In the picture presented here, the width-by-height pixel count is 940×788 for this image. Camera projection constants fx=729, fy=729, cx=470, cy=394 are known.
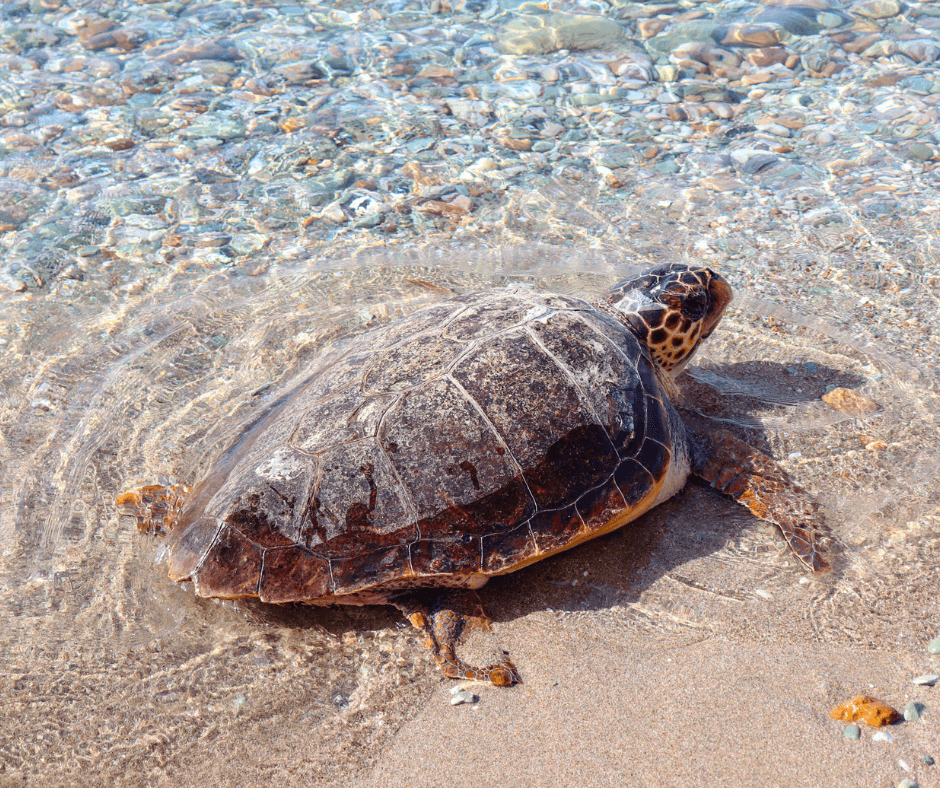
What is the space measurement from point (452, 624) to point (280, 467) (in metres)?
1.01

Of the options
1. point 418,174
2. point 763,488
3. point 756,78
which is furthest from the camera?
point 756,78

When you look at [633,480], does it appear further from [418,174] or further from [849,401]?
[418,174]

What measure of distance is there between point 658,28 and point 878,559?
6.84 m

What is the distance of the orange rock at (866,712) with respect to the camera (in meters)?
2.64

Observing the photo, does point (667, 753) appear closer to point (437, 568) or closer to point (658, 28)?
point (437, 568)

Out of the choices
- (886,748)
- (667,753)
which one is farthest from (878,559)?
(667,753)

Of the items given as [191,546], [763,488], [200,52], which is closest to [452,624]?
[191,546]

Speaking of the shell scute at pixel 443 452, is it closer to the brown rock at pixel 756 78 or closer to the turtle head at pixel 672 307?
the turtle head at pixel 672 307

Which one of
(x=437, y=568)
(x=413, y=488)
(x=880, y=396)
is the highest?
(x=413, y=488)

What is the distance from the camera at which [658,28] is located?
26.8ft

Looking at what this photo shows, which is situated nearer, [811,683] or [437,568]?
[811,683]

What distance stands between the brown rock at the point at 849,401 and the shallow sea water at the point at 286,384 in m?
0.06

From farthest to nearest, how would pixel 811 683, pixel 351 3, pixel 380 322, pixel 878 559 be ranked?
pixel 351 3, pixel 380 322, pixel 878 559, pixel 811 683

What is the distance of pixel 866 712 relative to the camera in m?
2.66
